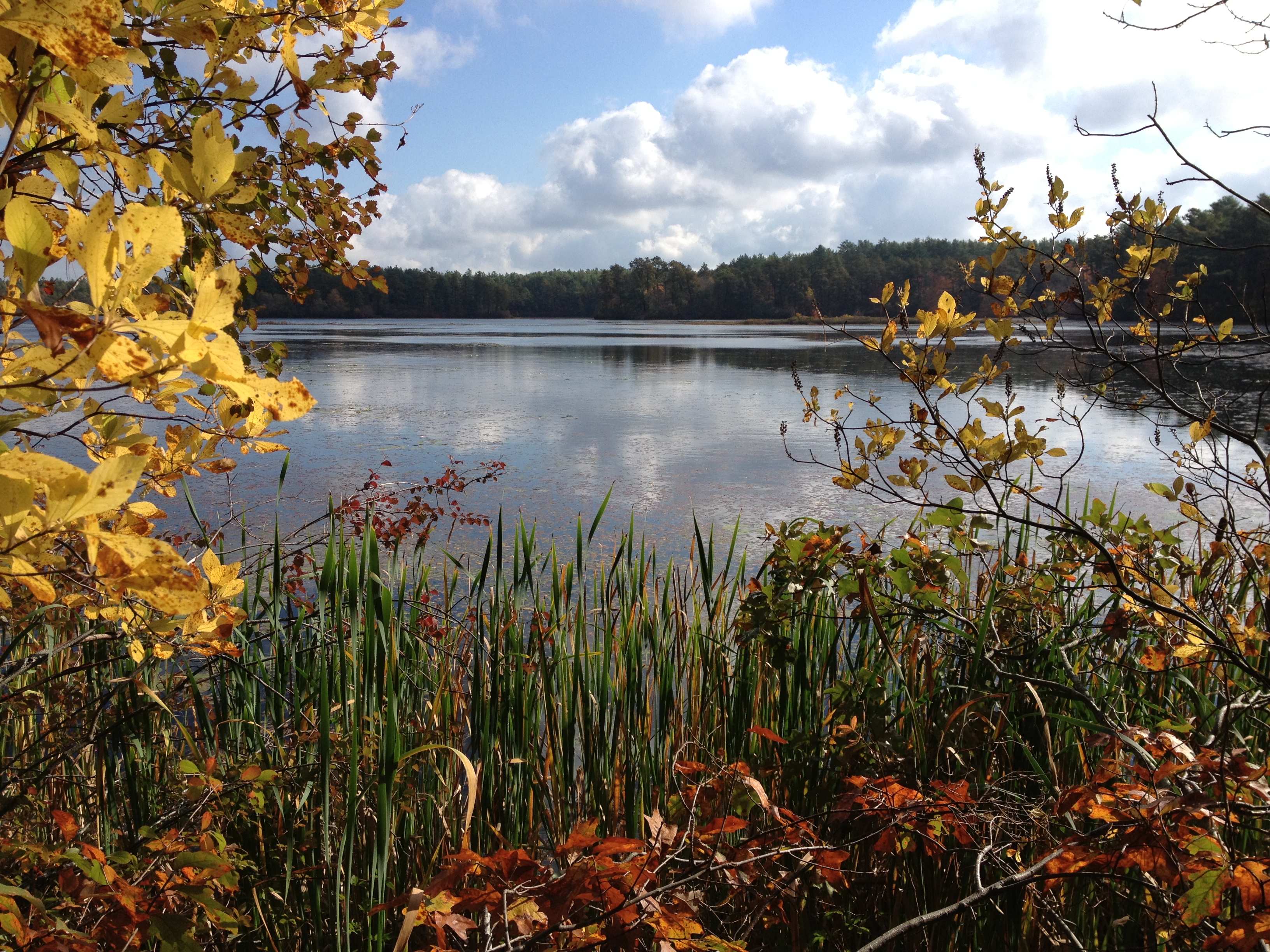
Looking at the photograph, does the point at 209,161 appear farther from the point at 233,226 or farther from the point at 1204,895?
the point at 1204,895

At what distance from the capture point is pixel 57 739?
1559 mm

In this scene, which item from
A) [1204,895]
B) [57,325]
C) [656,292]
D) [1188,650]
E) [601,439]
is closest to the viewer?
[57,325]

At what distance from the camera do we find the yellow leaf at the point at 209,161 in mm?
552

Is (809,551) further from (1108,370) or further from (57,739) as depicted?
(57,739)

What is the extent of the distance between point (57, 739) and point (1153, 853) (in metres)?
1.85

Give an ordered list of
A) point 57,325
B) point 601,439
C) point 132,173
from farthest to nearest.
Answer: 1. point 601,439
2. point 132,173
3. point 57,325

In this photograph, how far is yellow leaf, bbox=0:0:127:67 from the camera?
1.40 feet

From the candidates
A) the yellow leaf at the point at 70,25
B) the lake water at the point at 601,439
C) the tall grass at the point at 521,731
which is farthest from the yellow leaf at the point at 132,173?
the lake water at the point at 601,439

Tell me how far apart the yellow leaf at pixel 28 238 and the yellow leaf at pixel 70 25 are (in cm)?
8

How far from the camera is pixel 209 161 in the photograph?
0.56 metres

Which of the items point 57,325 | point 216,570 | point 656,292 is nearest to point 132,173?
point 57,325

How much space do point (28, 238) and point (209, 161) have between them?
15cm

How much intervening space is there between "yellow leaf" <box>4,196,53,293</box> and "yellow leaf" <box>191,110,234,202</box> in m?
0.12

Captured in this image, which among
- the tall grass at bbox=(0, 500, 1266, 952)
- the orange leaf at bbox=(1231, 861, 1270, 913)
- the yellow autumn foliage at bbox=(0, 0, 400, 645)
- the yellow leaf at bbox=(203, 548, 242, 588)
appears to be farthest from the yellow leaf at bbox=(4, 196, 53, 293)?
the orange leaf at bbox=(1231, 861, 1270, 913)
